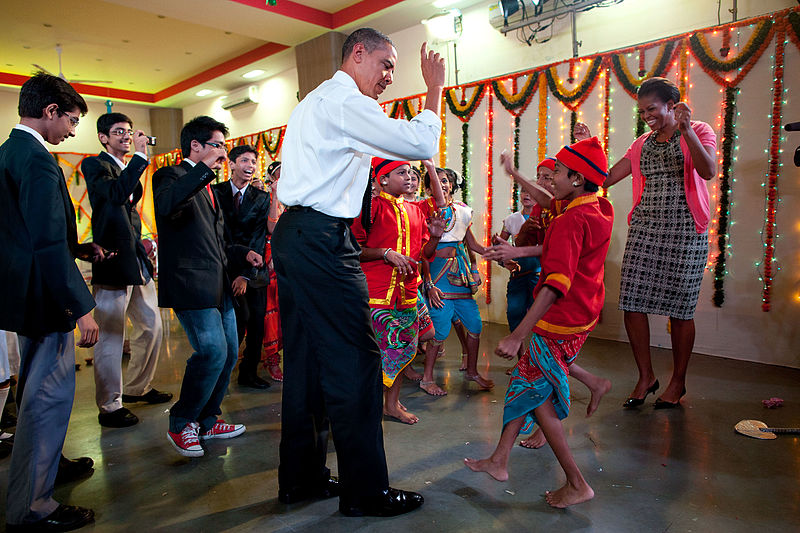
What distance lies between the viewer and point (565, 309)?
2.17 meters

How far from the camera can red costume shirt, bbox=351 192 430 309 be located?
9.35 feet

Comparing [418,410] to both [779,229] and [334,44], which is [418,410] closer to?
[779,229]

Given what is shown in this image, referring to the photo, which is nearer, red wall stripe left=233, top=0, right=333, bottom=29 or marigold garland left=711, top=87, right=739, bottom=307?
marigold garland left=711, top=87, right=739, bottom=307

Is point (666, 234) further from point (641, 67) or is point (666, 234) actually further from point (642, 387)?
point (641, 67)

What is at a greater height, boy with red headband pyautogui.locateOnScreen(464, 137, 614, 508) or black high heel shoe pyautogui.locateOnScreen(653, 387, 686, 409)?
boy with red headband pyautogui.locateOnScreen(464, 137, 614, 508)

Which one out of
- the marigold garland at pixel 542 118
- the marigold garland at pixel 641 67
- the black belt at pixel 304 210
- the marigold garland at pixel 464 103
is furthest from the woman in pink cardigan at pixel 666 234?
the marigold garland at pixel 464 103

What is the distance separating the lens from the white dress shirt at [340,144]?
1.84 meters

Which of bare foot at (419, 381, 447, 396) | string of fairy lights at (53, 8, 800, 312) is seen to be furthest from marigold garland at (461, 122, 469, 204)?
bare foot at (419, 381, 447, 396)

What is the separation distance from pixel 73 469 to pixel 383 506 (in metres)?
1.53

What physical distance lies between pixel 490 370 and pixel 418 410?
1.06 meters

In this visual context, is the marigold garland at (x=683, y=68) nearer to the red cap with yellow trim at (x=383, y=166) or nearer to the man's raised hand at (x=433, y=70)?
the red cap with yellow trim at (x=383, y=166)

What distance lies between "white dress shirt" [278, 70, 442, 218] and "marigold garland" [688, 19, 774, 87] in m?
3.83

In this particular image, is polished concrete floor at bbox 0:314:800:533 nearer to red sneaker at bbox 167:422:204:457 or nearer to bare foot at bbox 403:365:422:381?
red sneaker at bbox 167:422:204:457

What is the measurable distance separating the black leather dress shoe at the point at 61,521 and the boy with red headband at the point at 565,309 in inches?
68.1
